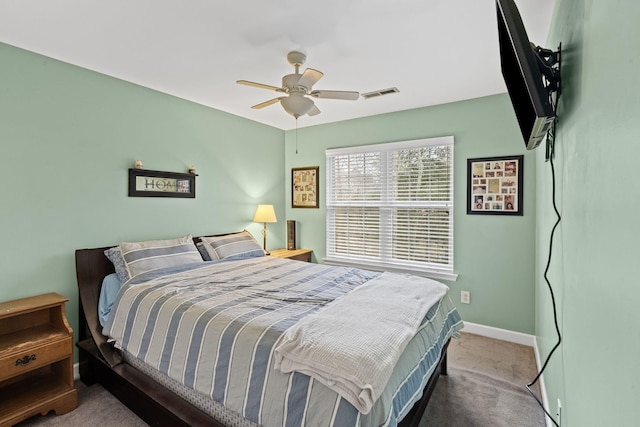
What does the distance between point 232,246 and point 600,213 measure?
3181mm

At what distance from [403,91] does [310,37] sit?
134 cm

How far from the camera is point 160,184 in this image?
3.27m

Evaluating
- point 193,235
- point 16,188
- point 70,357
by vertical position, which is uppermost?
point 16,188

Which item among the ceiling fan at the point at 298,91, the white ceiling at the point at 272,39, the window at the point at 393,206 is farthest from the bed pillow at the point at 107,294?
the window at the point at 393,206

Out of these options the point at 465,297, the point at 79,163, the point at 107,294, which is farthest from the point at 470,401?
the point at 79,163

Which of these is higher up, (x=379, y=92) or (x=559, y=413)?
(x=379, y=92)

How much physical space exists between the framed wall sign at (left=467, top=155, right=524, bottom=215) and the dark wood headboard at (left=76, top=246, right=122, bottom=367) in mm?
3583

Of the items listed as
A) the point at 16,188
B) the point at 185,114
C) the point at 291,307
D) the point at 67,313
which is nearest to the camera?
the point at 291,307

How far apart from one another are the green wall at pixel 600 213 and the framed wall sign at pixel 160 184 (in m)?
3.31

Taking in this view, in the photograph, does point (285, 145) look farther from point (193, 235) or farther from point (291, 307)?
point (291, 307)

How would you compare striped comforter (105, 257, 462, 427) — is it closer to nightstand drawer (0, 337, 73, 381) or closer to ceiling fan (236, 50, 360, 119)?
nightstand drawer (0, 337, 73, 381)

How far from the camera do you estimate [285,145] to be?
4910 mm

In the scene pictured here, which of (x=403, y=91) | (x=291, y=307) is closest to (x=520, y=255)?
(x=403, y=91)

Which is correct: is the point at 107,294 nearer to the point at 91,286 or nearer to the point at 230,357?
the point at 91,286
